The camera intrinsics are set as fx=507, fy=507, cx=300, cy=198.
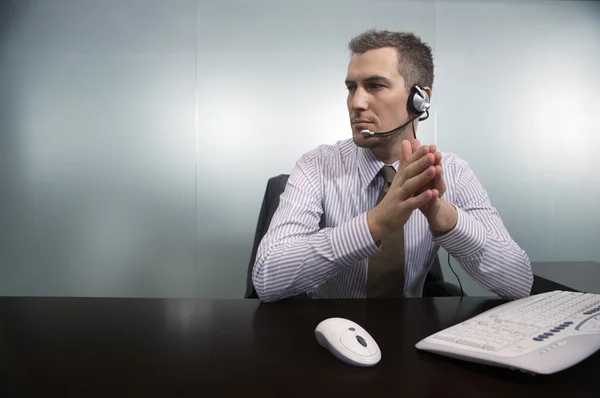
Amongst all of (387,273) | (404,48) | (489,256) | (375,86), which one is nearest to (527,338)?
(489,256)

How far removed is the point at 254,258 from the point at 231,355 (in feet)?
3.01

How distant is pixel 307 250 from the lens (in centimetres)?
128

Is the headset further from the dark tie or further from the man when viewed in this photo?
the dark tie

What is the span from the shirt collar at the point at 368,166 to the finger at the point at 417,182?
380mm

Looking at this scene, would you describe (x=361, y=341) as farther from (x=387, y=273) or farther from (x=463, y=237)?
→ (x=387, y=273)

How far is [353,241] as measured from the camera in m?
1.24

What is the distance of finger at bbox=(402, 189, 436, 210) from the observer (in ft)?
3.79

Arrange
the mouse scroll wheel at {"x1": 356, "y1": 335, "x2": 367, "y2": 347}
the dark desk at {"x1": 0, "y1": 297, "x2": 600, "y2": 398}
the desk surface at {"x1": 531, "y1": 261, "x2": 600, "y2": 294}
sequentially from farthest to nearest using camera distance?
the desk surface at {"x1": 531, "y1": 261, "x2": 600, "y2": 294} < the mouse scroll wheel at {"x1": 356, "y1": 335, "x2": 367, "y2": 347} < the dark desk at {"x1": 0, "y1": 297, "x2": 600, "y2": 398}

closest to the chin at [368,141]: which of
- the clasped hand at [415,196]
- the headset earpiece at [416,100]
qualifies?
the headset earpiece at [416,100]

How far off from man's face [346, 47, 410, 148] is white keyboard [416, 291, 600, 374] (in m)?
0.71

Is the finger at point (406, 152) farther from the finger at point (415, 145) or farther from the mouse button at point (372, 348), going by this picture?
the mouse button at point (372, 348)

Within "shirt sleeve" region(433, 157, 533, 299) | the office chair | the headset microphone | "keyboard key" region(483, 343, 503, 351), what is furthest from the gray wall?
"keyboard key" region(483, 343, 503, 351)

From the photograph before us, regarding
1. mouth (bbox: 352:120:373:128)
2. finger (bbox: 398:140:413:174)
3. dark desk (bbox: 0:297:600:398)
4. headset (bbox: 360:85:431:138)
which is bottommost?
dark desk (bbox: 0:297:600:398)

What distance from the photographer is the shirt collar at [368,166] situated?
5.07ft
